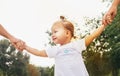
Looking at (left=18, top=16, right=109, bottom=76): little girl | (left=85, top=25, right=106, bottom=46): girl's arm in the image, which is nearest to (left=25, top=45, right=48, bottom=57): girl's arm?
(left=18, top=16, right=109, bottom=76): little girl

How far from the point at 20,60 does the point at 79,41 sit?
58.8 m

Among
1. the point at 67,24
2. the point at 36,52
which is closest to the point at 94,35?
the point at 67,24

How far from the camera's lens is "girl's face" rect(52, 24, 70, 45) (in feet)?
17.4

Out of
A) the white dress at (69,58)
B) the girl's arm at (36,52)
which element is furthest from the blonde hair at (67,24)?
the girl's arm at (36,52)

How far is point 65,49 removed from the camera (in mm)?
5309

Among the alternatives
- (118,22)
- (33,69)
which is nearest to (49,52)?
(118,22)

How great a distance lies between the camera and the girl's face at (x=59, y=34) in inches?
209

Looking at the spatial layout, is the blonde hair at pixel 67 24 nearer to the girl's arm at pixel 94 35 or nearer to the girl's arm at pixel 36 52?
the girl's arm at pixel 94 35

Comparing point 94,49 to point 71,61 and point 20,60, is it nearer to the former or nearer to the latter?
point 20,60

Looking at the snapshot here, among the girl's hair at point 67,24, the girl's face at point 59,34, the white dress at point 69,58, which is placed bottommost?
the white dress at point 69,58

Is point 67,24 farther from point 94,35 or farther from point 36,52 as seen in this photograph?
point 36,52

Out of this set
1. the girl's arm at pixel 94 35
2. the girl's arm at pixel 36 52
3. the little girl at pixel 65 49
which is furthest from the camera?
the girl's arm at pixel 36 52

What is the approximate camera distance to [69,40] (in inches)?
214

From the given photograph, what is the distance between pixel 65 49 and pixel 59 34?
8.2 inches
